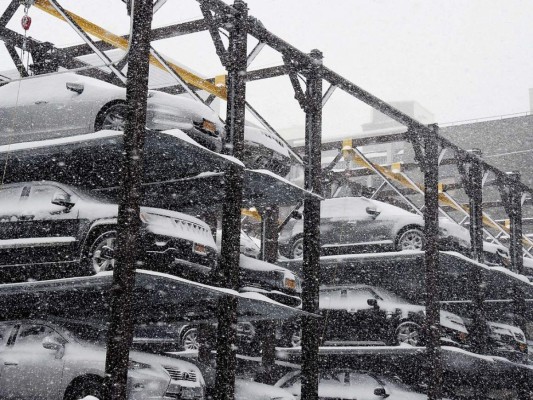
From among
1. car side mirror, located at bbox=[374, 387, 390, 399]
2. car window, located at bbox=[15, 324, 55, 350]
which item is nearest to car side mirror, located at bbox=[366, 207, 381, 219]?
car side mirror, located at bbox=[374, 387, 390, 399]

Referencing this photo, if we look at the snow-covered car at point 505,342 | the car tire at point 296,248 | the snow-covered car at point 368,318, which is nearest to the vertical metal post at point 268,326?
the car tire at point 296,248

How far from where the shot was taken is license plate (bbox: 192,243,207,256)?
384 inches

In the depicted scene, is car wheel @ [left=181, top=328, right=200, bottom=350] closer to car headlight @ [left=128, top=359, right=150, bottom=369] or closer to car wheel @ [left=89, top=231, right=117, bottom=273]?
car headlight @ [left=128, top=359, right=150, bottom=369]

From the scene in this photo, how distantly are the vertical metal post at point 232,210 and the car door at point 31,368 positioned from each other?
2.09 meters

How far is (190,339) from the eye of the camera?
16109mm

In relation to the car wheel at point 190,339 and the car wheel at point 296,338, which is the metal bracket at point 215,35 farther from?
the car wheel at point 190,339

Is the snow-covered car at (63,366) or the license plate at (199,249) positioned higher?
the license plate at (199,249)

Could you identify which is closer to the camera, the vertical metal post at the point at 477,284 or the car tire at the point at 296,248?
the car tire at the point at 296,248

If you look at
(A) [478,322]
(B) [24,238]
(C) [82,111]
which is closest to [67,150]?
(C) [82,111]

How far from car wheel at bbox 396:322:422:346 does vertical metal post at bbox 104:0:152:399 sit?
24.1 ft

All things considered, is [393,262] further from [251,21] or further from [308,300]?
[251,21]

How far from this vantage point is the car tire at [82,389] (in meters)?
9.91

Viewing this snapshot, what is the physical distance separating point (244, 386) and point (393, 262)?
4.84 metres

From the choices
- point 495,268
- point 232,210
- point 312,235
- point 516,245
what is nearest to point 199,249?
point 232,210
